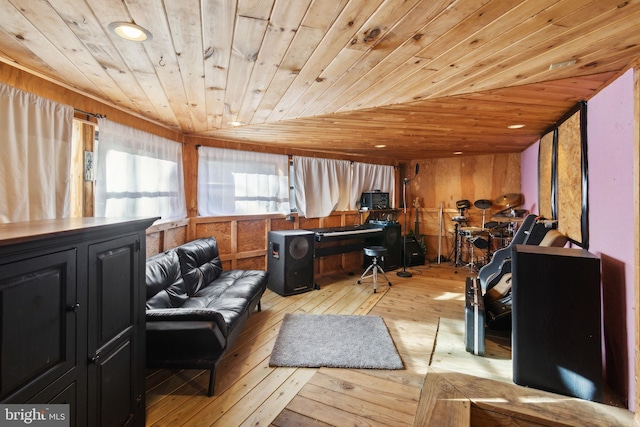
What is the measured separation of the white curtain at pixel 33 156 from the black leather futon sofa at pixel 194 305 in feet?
2.79

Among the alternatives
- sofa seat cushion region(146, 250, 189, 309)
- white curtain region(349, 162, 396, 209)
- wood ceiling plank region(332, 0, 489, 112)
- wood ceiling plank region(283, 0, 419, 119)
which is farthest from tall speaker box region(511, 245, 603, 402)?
white curtain region(349, 162, 396, 209)

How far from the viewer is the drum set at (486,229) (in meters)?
4.81

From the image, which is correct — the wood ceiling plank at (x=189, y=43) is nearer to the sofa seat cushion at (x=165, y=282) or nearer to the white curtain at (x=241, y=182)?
the sofa seat cushion at (x=165, y=282)

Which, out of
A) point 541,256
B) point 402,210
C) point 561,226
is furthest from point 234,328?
point 402,210

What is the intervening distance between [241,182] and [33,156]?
255 cm

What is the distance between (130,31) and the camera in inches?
52.1

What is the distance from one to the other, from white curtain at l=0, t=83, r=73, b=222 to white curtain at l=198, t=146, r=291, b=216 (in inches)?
75.1

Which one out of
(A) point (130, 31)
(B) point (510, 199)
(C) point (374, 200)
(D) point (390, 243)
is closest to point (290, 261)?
Result: (D) point (390, 243)

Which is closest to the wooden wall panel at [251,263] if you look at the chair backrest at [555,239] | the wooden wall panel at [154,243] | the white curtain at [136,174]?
the white curtain at [136,174]

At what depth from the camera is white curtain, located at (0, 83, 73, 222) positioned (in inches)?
65.9

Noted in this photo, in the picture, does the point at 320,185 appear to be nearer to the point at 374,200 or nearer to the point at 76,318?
the point at 374,200

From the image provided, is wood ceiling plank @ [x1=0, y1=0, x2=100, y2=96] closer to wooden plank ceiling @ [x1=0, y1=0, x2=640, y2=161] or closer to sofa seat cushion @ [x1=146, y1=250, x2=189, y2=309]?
wooden plank ceiling @ [x1=0, y1=0, x2=640, y2=161]

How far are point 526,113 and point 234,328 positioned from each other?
10.7 ft

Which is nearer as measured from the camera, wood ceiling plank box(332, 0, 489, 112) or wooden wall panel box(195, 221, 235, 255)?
wood ceiling plank box(332, 0, 489, 112)
